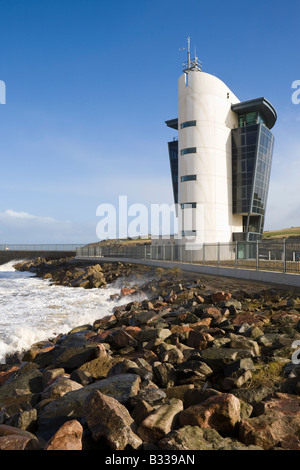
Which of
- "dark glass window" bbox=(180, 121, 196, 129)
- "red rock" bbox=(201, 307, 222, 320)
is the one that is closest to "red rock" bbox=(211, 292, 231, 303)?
"red rock" bbox=(201, 307, 222, 320)

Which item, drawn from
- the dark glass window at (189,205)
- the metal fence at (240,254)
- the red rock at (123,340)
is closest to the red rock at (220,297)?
the metal fence at (240,254)

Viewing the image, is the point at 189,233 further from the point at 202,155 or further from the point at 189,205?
the point at 202,155

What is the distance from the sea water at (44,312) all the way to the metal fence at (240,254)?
676 cm

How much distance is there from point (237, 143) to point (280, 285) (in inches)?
1176

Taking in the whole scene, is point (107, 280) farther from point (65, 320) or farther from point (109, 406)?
point (109, 406)

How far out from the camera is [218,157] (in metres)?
40.4

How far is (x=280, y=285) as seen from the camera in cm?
1575

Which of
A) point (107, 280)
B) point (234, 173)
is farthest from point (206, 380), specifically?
point (234, 173)

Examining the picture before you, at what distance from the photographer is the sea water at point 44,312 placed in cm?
1186

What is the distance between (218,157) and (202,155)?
2123 millimetres

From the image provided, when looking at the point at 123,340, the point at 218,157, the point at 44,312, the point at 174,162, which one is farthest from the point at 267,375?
the point at 174,162

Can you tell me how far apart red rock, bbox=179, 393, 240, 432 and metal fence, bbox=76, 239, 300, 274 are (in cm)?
1327

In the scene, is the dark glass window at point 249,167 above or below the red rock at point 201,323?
above

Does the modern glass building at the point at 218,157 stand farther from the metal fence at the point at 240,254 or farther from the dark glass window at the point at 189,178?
the metal fence at the point at 240,254
